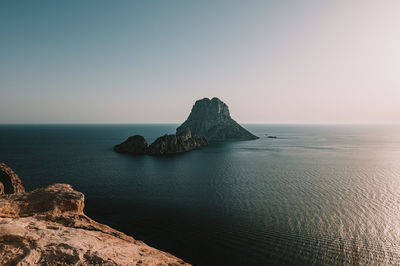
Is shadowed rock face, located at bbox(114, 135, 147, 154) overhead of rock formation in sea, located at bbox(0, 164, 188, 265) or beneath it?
beneath

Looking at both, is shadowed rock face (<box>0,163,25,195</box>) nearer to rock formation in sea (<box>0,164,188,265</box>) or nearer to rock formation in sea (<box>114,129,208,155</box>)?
rock formation in sea (<box>0,164,188,265</box>)

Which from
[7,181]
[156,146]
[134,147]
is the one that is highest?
[7,181]

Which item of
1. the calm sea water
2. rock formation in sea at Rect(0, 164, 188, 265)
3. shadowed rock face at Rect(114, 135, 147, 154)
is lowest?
the calm sea water

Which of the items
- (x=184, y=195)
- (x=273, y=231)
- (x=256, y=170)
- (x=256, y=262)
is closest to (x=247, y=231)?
(x=273, y=231)

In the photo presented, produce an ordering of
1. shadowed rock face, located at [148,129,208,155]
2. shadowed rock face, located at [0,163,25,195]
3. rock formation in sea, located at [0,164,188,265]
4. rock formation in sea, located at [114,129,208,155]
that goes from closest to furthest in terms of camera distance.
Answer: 1. rock formation in sea, located at [0,164,188,265]
2. shadowed rock face, located at [0,163,25,195]
3. shadowed rock face, located at [148,129,208,155]
4. rock formation in sea, located at [114,129,208,155]

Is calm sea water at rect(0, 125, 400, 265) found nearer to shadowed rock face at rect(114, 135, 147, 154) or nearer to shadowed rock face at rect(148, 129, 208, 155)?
shadowed rock face at rect(148, 129, 208, 155)

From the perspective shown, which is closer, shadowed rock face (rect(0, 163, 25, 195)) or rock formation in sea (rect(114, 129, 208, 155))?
shadowed rock face (rect(0, 163, 25, 195))

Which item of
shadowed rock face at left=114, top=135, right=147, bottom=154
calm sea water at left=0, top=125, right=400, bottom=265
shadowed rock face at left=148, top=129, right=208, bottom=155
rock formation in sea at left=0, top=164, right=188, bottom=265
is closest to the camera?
rock formation in sea at left=0, top=164, right=188, bottom=265

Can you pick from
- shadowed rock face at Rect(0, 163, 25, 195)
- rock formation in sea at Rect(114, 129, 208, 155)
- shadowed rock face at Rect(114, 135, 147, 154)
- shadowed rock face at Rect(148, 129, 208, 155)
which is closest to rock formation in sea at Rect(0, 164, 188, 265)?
shadowed rock face at Rect(0, 163, 25, 195)

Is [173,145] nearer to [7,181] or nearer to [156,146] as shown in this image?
[156,146]

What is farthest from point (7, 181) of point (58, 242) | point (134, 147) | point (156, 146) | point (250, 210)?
point (134, 147)

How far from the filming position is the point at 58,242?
10305 mm

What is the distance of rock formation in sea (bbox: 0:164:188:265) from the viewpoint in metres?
9.23

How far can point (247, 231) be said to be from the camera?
28.0 meters
